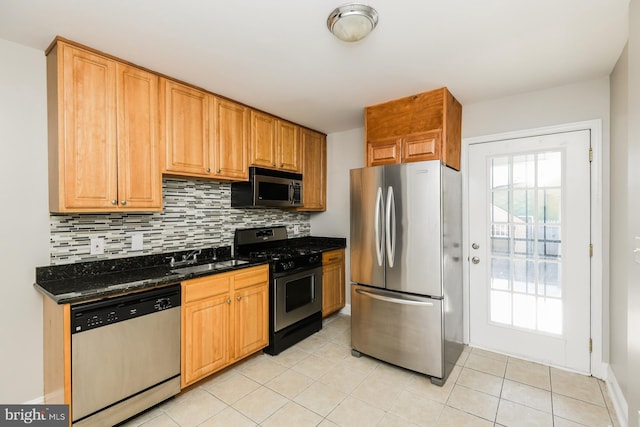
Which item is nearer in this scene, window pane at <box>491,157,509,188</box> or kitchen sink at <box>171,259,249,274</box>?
kitchen sink at <box>171,259,249,274</box>

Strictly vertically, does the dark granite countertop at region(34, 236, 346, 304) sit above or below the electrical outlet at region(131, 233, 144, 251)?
below

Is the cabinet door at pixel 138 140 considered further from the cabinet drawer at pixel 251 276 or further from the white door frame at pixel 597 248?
the white door frame at pixel 597 248

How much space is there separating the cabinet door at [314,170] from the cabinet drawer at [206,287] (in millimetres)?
1587

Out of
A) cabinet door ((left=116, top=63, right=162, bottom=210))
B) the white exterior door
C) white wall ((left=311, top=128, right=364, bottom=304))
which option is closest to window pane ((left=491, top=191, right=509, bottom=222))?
the white exterior door

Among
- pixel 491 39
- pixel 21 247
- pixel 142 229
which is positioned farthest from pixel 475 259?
pixel 21 247

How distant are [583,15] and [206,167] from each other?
2.74 meters

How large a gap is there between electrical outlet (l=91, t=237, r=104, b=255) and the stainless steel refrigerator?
6.71 ft

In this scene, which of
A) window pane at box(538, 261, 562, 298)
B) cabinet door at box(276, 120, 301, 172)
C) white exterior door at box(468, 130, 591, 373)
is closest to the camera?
white exterior door at box(468, 130, 591, 373)

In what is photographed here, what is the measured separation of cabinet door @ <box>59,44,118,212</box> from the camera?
1890 mm

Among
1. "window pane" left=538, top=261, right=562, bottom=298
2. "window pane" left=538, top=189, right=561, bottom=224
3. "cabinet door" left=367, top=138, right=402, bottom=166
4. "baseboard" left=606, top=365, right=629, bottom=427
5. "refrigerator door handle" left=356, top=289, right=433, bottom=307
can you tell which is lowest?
"baseboard" left=606, top=365, right=629, bottom=427

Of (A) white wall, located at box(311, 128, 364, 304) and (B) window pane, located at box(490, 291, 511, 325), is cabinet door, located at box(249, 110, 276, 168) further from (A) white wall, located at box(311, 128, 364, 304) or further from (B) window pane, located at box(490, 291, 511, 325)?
(B) window pane, located at box(490, 291, 511, 325)

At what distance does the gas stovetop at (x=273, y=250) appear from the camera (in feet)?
9.73

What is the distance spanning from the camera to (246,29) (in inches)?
70.5

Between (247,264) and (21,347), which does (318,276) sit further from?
(21,347)
